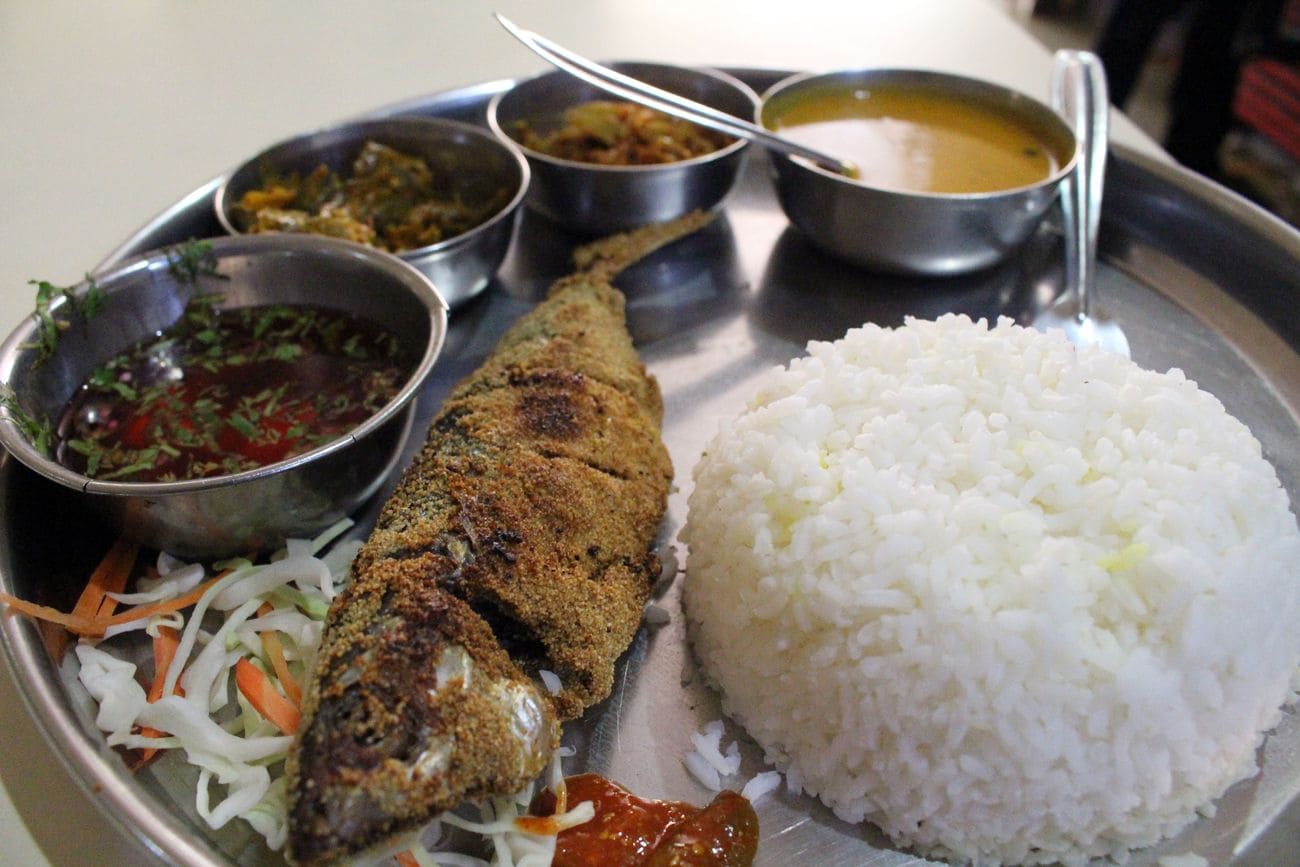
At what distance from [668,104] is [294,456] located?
4.92 feet

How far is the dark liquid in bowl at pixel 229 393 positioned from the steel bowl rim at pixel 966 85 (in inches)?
52.3

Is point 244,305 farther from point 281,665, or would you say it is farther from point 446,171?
point 281,665

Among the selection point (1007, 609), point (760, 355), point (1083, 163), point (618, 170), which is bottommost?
point (760, 355)

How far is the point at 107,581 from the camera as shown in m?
→ 1.85

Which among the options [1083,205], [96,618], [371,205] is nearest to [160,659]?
[96,618]

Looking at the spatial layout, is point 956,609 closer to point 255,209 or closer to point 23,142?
point 255,209

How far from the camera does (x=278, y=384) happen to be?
2.08 meters

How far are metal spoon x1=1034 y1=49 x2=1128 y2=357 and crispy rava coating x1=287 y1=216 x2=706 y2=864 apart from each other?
1.27m

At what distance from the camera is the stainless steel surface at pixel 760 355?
1.57m

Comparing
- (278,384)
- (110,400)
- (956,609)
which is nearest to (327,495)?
(278,384)

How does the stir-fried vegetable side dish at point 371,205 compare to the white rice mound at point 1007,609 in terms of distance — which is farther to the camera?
the stir-fried vegetable side dish at point 371,205

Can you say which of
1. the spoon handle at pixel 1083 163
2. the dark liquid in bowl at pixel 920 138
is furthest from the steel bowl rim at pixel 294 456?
the spoon handle at pixel 1083 163

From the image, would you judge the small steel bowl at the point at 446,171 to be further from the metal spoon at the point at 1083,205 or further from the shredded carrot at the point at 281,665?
the metal spoon at the point at 1083,205

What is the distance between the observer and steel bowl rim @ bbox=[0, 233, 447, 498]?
1667 millimetres
